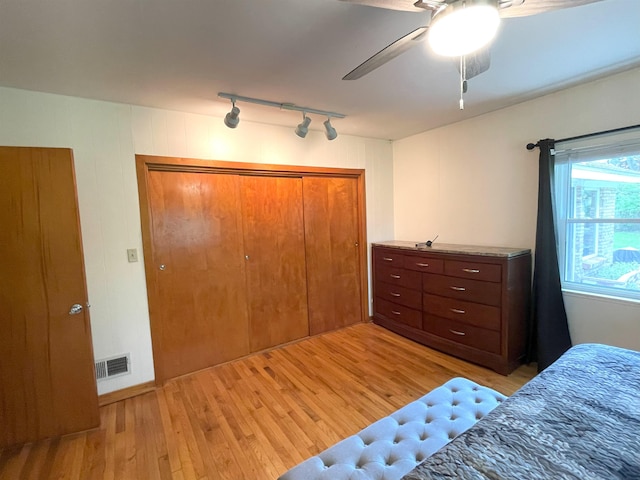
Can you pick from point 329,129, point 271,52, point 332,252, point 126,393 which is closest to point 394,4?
point 271,52

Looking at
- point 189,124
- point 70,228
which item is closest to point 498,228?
point 189,124

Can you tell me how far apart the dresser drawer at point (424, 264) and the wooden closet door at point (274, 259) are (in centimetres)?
116

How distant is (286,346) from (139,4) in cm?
294

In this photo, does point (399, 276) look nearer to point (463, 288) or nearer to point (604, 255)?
point (463, 288)

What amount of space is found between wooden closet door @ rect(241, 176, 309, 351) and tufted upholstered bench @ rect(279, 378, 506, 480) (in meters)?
1.90

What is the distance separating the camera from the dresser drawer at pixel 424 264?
2.86 metres

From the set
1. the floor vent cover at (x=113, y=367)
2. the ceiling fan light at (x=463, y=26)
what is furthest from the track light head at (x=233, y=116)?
the floor vent cover at (x=113, y=367)

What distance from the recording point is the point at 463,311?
2.71 m

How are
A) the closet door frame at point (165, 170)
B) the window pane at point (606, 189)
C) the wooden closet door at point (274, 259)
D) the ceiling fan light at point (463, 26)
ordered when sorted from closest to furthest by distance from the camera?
the ceiling fan light at point (463, 26), the window pane at point (606, 189), the closet door frame at point (165, 170), the wooden closet door at point (274, 259)

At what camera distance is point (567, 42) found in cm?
167

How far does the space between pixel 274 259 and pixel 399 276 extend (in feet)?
4.64

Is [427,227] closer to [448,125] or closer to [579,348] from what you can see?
[448,125]

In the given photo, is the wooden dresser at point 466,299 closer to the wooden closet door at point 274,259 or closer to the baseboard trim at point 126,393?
the wooden closet door at point 274,259

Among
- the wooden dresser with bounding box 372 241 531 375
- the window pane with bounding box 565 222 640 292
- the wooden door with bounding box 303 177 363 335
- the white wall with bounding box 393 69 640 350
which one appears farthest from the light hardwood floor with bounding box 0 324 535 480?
the window pane with bounding box 565 222 640 292
